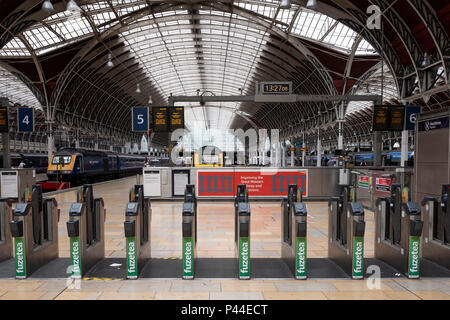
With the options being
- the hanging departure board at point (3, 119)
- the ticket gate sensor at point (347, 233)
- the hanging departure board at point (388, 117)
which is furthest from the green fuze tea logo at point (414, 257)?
the hanging departure board at point (3, 119)

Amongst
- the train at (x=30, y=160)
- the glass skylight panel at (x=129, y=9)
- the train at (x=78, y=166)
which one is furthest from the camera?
the train at (x=30, y=160)

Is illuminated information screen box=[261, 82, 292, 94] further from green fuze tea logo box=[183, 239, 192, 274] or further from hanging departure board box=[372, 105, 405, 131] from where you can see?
green fuze tea logo box=[183, 239, 192, 274]

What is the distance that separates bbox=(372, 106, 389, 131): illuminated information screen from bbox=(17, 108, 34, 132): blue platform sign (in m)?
16.0

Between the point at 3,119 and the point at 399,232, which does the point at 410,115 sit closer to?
the point at 399,232

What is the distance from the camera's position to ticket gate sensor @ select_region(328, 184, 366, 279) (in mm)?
5168

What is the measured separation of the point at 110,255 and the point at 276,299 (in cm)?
354

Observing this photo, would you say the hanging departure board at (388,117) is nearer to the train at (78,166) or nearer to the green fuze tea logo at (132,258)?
the green fuze tea logo at (132,258)

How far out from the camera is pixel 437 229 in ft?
20.5

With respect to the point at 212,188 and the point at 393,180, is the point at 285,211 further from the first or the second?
the point at 212,188

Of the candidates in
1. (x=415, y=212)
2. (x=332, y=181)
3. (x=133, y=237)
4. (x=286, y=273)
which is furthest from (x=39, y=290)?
(x=332, y=181)

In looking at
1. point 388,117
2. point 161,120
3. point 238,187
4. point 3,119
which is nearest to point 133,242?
point 238,187

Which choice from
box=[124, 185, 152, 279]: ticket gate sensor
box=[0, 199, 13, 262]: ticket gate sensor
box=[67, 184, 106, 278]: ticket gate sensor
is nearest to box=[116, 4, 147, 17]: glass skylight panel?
box=[0, 199, 13, 262]: ticket gate sensor

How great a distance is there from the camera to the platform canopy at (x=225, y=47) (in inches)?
698

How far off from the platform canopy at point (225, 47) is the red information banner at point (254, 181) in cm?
720
